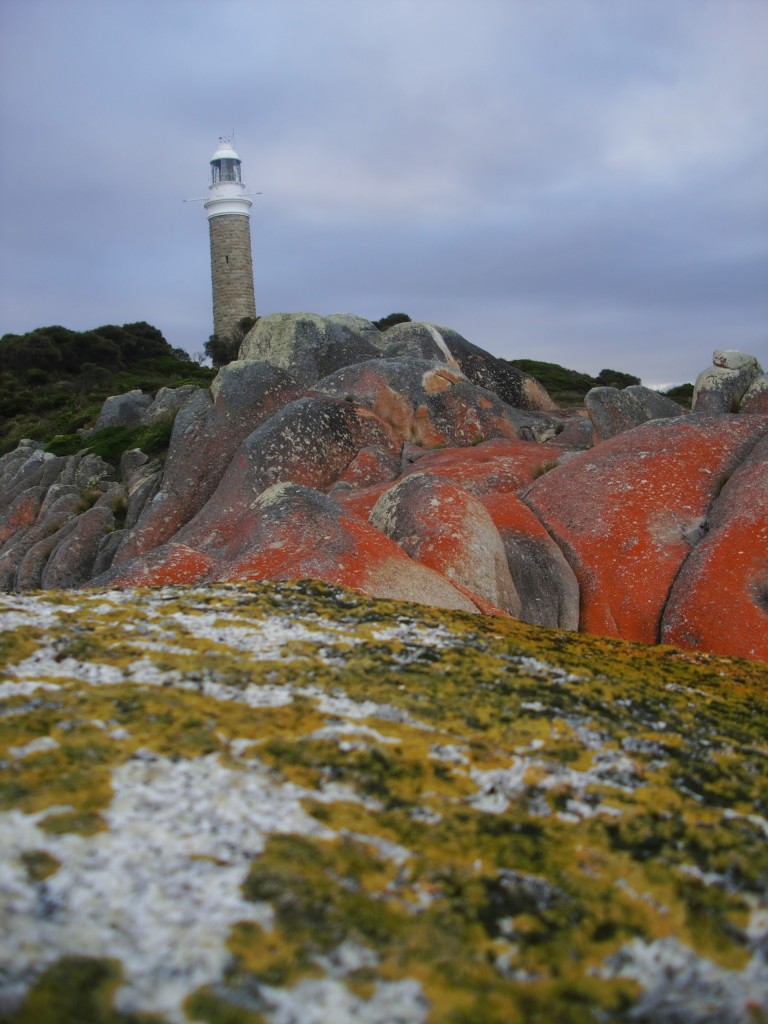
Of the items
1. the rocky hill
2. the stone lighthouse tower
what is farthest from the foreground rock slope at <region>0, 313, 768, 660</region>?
the stone lighthouse tower

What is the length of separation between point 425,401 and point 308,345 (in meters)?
12.6

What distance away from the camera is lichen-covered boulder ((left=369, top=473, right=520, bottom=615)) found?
13555 millimetres

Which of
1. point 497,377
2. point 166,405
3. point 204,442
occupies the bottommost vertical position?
point 204,442

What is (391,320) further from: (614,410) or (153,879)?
(153,879)

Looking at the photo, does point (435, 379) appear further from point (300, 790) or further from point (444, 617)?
point (300, 790)

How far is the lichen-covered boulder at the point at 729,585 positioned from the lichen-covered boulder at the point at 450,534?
2.62 metres

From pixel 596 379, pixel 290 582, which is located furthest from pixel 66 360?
pixel 290 582

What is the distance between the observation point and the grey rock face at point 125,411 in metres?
41.3

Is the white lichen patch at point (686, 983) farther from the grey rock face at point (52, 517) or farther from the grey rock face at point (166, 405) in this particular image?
the grey rock face at point (166, 405)

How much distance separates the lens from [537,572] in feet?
49.8

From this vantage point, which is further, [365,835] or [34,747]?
[34,747]

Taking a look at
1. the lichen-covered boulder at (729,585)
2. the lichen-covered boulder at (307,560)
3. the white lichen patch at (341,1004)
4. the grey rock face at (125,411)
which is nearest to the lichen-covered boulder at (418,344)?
the grey rock face at (125,411)

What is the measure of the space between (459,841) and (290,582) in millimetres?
3439

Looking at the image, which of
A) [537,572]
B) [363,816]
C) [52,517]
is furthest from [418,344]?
[363,816]
